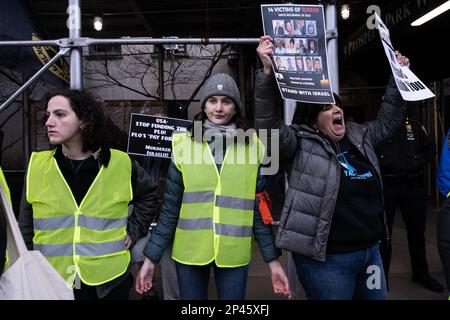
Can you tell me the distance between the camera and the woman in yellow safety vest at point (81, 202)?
2176mm

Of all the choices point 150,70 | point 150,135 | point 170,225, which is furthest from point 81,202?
point 150,70

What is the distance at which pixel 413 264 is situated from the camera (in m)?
4.64

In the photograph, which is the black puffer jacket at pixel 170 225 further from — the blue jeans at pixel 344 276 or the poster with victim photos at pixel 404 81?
the poster with victim photos at pixel 404 81

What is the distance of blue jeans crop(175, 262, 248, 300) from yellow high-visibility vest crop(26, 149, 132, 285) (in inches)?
14.3

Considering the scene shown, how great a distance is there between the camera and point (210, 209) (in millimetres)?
2361

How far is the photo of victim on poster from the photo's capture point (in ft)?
7.58

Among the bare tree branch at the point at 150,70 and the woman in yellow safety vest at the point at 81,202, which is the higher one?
the bare tree branch at the point at 150,70

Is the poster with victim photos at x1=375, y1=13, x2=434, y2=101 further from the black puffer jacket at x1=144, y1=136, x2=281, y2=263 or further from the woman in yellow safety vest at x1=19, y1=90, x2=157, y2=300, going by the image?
the woman in yellow safety vest at x1=19, y1=90, x2=157, y2=300

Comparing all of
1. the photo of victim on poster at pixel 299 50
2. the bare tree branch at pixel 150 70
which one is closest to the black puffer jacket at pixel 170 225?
the photo of victim on poster at pixel 299 50

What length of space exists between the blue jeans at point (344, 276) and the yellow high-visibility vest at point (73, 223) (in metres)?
1.05

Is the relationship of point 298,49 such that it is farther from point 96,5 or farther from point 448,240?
point 96,5

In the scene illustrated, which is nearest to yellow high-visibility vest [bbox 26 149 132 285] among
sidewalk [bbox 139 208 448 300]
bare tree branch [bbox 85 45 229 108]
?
sidewalk [bbox 139 208 448 300]

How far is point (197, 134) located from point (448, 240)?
5.72 feet
